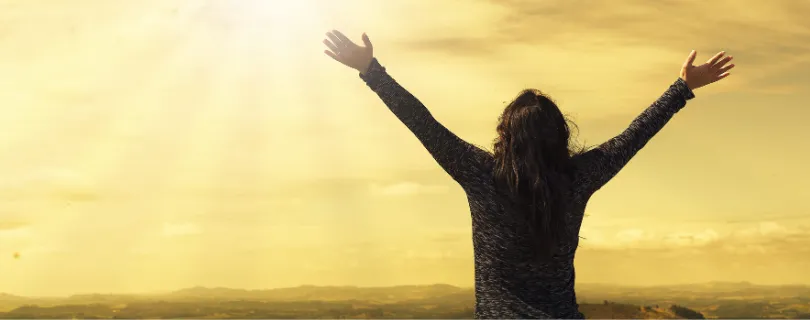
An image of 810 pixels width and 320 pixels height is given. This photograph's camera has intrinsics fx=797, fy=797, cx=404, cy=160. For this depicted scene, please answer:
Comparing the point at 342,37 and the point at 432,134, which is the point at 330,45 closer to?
the point at 342,37

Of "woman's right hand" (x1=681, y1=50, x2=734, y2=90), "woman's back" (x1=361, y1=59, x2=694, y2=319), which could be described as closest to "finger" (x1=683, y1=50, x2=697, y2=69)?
"woman's right hand" (x1=681, y1=50, x2=734, y2=90)

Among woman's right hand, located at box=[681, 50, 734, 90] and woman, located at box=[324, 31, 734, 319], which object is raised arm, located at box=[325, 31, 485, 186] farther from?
woman's right hand, located at box=[681, 50, 734, 90]

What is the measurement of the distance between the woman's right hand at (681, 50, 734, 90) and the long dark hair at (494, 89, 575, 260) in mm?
2221

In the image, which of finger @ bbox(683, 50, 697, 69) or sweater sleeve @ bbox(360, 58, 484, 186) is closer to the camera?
sweater sleeve @ bbox(360, 58, 484, 186)

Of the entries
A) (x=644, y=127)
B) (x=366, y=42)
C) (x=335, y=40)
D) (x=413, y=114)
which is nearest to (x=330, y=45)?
(x=335, y=40)

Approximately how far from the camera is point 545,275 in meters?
5.38

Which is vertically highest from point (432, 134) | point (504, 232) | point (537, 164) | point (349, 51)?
point (349, 51)

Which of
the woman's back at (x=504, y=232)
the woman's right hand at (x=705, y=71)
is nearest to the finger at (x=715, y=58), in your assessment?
the woman's right hand at (x=705, y=71)

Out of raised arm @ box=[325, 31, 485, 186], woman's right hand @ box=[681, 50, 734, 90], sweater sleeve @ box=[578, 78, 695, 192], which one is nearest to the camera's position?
raised arm @ box=[325, 31, 485, 186]

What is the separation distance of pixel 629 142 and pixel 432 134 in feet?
5.27

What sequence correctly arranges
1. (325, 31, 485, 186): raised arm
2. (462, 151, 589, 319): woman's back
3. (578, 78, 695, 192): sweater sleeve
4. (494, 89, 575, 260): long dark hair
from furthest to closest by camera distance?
(578, 78, 695, 192): sweater sleeve → (325, 31, 485, 186): raised arm → (462, 151, 589, 319): woman's back → (494, 89, 575, 260): long dark hair

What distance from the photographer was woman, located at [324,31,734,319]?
524cm

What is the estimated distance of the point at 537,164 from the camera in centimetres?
522

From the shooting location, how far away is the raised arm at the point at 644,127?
18.5 ft
